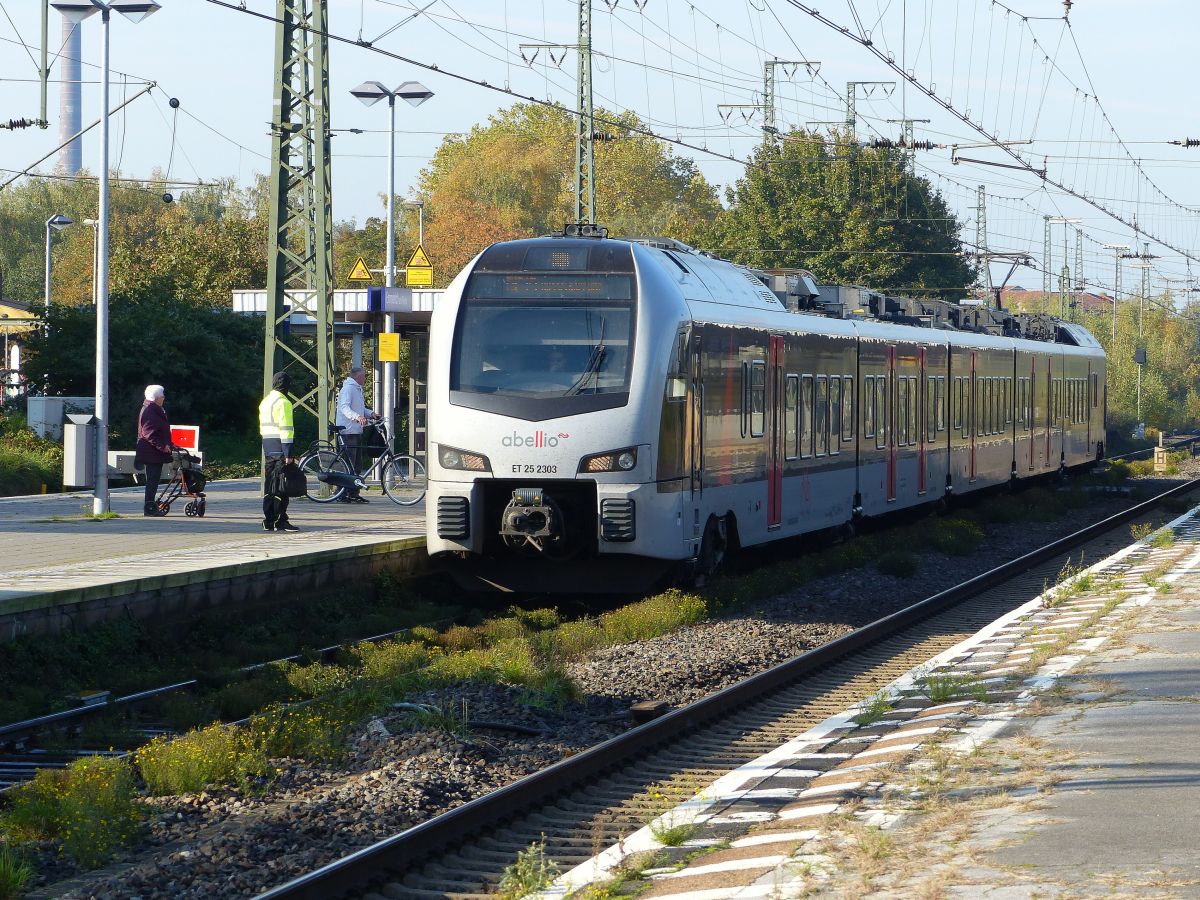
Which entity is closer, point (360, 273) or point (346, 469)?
point (346, 469)

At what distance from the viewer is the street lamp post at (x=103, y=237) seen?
66.0 feet

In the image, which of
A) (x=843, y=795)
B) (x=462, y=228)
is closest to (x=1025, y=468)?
(x=843, y=795)

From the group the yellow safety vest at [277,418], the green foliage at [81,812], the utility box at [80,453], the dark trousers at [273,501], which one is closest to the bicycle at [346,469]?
the yellow safety vest at [277,418]

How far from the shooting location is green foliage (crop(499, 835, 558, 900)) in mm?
6531

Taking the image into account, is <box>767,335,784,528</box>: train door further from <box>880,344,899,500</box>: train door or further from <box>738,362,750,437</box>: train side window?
<box>880,344,899,500</box>: train door

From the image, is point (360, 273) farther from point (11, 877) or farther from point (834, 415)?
point (11, 877)

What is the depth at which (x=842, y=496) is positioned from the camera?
21.8m

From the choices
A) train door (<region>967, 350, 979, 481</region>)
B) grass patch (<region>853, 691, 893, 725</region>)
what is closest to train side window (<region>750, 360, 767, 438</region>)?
grass patch (<region>853, 691, 893, 725</region>)

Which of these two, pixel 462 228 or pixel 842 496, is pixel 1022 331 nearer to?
pixel 842 496

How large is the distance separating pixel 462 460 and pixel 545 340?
133cm

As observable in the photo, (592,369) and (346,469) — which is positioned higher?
(592,369)

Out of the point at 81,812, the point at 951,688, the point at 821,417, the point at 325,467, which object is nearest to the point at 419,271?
the point at 325,467

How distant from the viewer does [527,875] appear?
657 centimetres

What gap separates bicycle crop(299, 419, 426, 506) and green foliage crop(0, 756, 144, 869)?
15067mm
